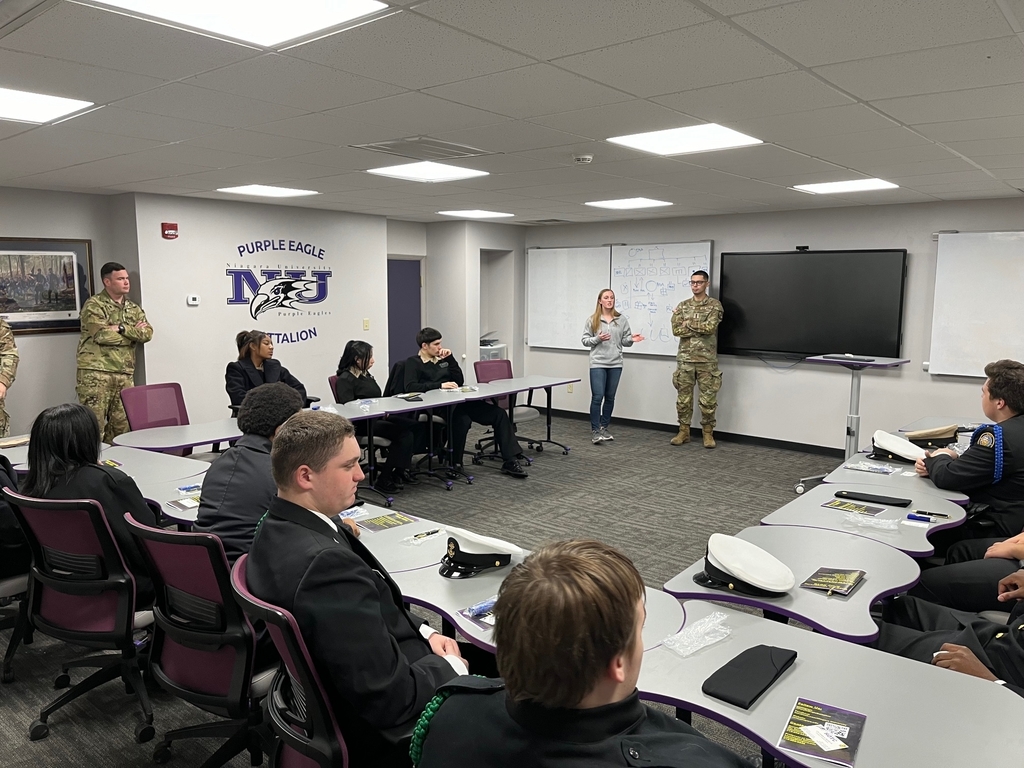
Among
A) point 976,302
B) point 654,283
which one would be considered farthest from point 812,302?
point 654,283

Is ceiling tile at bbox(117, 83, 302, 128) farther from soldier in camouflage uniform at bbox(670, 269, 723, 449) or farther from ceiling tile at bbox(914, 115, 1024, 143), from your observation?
soldier in camouflage uniform at bbox(670, 269, 723, 449)

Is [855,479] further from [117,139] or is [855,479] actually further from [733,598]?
[117,139]

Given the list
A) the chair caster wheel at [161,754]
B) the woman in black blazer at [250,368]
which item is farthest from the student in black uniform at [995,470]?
the woman in black blazer at [250,368]

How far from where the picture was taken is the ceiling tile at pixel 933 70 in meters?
2.30

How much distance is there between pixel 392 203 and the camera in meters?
6.68

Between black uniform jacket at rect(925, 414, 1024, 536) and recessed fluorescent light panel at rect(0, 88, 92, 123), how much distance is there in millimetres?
4166

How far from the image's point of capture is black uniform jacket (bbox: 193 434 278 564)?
2.34 m

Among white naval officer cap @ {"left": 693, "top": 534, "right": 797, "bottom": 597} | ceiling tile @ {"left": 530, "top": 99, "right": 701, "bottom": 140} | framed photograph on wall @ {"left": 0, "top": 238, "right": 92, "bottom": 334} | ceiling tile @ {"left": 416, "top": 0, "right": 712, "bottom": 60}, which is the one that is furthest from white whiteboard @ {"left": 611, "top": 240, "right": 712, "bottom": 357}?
white naval officer cap @ {"left": 693, "top": 534, "right": 797, "bottom": 597}

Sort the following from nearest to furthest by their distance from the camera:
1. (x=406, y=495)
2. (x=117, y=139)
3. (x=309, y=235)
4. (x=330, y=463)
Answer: (x=330, y=463), (x=117, y=139), (x=406, y=495), (x=309, y=235)

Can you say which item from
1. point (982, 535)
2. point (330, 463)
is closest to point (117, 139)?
point (330, 463)

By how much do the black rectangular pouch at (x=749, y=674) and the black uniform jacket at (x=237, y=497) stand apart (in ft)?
4.97

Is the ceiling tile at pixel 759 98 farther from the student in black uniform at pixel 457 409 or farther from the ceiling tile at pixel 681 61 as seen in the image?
the student in black uniform at pixel 457 409

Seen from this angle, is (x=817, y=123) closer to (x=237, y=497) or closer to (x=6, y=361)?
(x=237, y=497)

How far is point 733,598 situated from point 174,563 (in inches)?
Answer: 65.7
